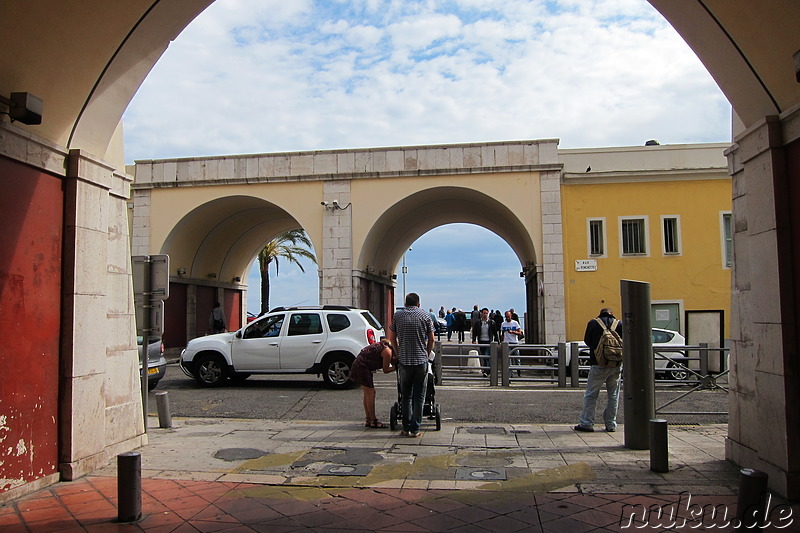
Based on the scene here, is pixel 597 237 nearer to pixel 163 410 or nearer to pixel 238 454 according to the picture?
pixel 163 410

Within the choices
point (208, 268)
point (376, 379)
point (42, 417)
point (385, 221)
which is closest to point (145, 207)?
point (208, 268)

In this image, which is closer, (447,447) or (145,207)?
(447,447)

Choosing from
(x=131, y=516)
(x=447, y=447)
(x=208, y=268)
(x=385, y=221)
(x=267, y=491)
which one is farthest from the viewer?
(x=208, y=268)

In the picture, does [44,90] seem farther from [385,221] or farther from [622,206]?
[622,206]

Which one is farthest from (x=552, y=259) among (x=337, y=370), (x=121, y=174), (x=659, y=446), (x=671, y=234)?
(x=121, y=174)

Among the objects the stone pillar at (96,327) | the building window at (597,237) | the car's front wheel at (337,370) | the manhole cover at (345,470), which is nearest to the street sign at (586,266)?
the building window at (597,237)

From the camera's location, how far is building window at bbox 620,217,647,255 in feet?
66.4

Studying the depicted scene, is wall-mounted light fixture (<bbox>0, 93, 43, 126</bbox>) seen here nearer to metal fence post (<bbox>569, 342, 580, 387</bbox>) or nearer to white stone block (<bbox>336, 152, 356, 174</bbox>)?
metal fence post (<bbox>569, 342, 580, 387</bbox>)

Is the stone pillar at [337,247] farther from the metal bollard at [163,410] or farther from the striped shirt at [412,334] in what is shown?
the striped shirt at [412,334]

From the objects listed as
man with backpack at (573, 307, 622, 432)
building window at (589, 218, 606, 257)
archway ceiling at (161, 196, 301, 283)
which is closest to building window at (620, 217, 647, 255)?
building window at (589, 218, 606, 257)

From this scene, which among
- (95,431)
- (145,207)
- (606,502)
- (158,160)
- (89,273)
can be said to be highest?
(158,160)

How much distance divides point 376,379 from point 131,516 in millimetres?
10397

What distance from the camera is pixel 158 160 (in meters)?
22.3

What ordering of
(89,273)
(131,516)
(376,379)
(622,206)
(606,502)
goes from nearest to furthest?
1. (131,516)
2. (606,502)
3. (89,273)
4. (376,379)
5. (622,206)
